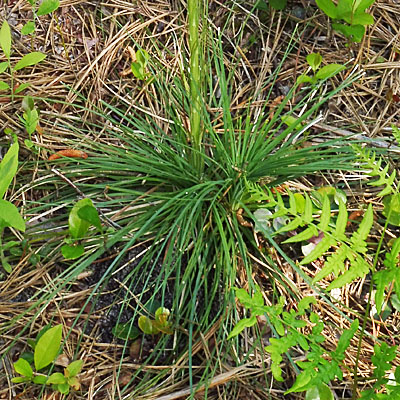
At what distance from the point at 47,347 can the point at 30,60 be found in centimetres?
95

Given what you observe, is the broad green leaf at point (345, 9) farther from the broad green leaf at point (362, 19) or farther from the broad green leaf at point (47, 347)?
the broad green leaf at point (47, 347)

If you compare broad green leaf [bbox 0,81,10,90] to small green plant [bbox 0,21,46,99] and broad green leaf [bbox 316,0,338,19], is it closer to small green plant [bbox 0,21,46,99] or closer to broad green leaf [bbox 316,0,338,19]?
small green plant [bbox 0,21,46,99]

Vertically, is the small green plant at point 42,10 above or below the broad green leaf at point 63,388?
above

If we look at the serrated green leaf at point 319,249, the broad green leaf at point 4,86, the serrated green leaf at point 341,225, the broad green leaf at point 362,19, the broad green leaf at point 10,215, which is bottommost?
the broad green leaf at point 10,215

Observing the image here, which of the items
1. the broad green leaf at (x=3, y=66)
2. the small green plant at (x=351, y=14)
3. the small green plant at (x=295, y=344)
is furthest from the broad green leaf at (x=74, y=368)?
the small green plant at (x=351, y=14)

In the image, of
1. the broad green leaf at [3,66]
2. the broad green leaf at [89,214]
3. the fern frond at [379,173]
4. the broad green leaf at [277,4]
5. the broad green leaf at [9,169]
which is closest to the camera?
the fern frond at [379,173]

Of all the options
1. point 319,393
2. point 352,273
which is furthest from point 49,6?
point 319,393

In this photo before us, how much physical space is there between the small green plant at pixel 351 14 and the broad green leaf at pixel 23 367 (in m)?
1.43

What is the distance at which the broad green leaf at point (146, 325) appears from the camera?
4.59 ft

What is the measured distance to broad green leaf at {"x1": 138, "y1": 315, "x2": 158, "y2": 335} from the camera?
140 centimetres

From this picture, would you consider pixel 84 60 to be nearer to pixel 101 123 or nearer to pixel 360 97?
pixel 101 123

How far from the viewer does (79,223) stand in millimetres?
1420

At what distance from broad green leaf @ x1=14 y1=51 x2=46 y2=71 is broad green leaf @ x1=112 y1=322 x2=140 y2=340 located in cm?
91

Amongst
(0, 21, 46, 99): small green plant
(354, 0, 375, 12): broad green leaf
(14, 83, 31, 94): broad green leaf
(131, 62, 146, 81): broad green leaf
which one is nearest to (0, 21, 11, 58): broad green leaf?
(0, 21, 46, 99): small green plant
